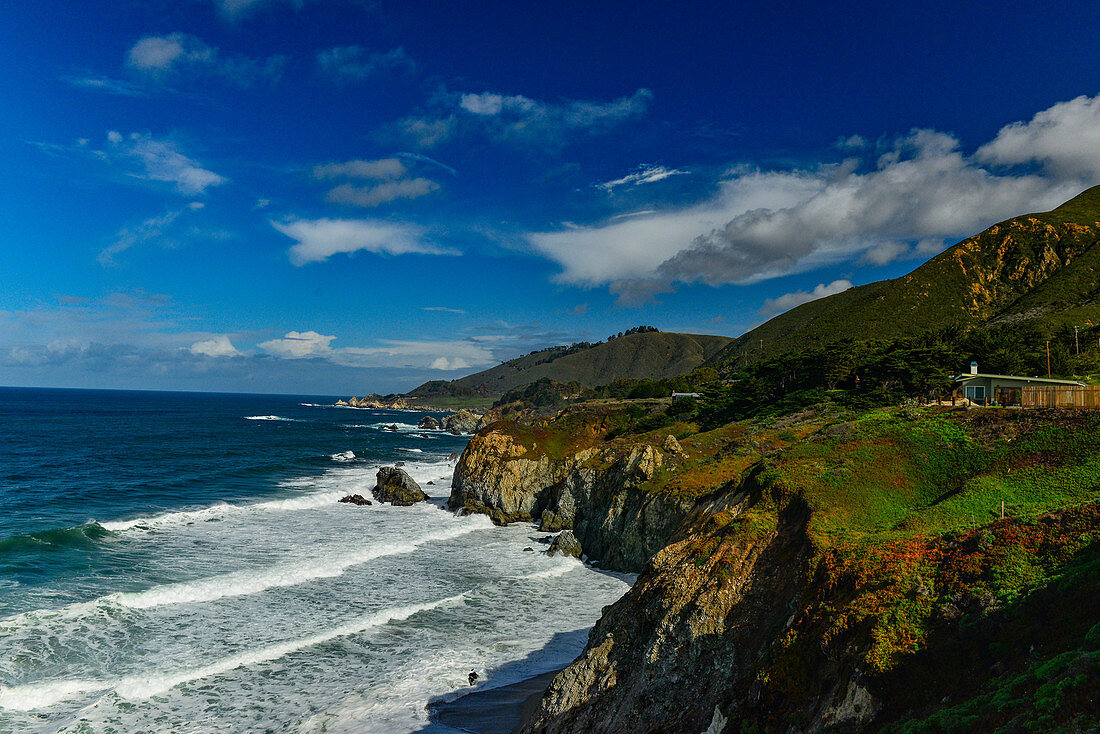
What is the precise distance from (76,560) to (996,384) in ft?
209

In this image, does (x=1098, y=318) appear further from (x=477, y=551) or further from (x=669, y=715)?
(x=669, y=715)

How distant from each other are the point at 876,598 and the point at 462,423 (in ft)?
494

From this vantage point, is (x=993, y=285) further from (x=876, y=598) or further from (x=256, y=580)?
(x=256, y=580)

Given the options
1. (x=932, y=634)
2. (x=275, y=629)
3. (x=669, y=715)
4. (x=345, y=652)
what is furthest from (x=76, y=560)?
(x=932, y=634)

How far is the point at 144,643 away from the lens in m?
22.8

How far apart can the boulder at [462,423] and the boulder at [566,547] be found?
380 feet

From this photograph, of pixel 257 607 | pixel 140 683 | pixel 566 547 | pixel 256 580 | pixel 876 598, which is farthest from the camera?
pixel 566 547

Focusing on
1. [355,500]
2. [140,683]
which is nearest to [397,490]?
[355,500]

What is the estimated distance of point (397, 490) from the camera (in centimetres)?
5591

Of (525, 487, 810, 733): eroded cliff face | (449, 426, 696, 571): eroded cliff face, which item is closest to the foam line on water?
(525, 487, 810, 733): eroded cliff face

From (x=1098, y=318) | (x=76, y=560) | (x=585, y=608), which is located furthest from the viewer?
(x=1098, y=318)

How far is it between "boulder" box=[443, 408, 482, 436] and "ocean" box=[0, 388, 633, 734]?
97210 mm

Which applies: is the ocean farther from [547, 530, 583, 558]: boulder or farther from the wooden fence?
the wooden fence

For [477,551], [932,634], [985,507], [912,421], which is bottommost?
[477,551]
